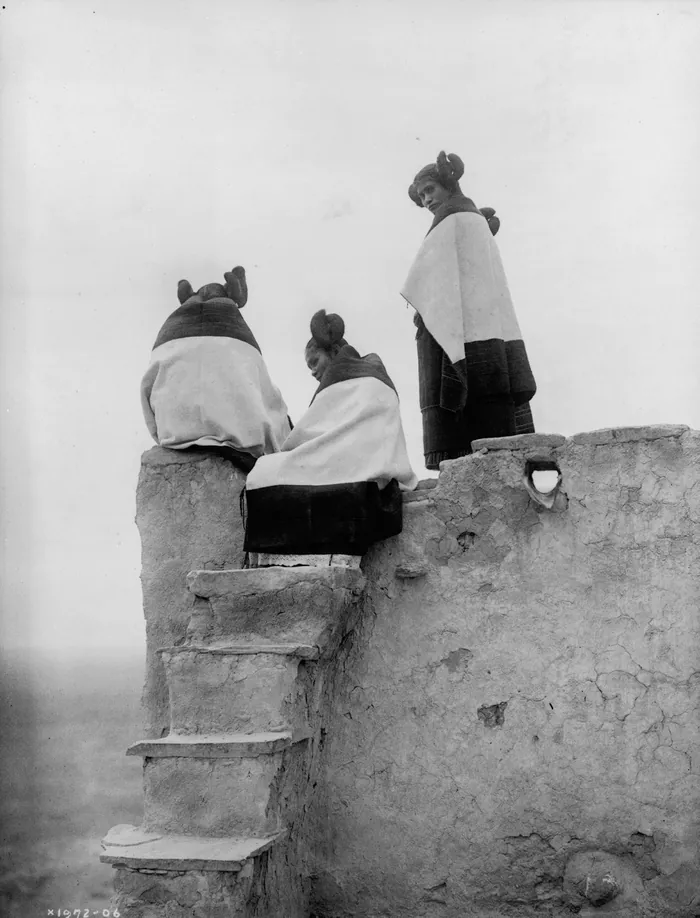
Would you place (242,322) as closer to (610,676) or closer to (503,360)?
(503,360)

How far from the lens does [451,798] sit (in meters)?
3.51

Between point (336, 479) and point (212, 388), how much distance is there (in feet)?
2.20

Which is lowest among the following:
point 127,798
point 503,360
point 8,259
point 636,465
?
point 127,798

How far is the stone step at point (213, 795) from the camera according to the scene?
115 inches

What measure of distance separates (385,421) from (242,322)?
813 millimetres

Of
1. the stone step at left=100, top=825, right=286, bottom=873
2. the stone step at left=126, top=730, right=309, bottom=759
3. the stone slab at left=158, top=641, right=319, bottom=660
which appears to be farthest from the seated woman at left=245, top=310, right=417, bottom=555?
the stone step at left=100, top=825, right=286, bottom=873

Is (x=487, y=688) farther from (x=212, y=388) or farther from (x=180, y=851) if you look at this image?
(x=212, y=388)

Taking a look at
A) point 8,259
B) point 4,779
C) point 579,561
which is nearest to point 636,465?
point 579,561

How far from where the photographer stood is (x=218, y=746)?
2.97 m

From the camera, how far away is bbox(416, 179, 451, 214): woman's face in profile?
464 cm

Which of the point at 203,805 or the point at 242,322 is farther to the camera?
the point at 242,322

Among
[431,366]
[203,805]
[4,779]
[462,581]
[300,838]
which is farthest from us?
[4,779]

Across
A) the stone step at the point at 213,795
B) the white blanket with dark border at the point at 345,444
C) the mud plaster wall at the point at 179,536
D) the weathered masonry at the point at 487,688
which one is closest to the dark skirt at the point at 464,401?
the white blanket with dark border at the point at 345,444

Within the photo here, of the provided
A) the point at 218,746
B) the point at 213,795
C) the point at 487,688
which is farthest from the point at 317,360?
the point at 213,795
